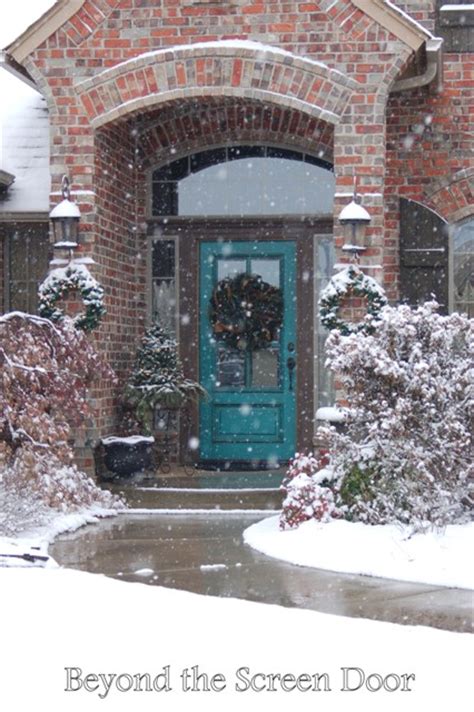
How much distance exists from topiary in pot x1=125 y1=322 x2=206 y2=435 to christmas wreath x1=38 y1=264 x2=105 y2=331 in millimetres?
1095

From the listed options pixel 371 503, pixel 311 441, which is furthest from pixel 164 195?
pixel 371 503

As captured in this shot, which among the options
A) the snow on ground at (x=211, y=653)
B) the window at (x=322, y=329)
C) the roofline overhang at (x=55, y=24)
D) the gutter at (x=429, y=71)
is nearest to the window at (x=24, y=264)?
the roofline overhang at (x=55, y=24)

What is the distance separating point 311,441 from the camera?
1397cm

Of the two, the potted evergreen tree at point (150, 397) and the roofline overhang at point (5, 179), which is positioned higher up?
the roofline overhang at point (5, 179)

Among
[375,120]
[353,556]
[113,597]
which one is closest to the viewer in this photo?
[113,597]

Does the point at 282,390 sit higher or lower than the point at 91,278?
lower

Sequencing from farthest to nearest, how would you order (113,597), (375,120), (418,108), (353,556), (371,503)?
1. (418,108)
2. (375,120)
3. (371,503)
4. (353,556)
5. (113,597)

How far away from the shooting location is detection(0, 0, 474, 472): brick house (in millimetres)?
11992

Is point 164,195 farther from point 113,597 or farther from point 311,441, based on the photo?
point 113,597

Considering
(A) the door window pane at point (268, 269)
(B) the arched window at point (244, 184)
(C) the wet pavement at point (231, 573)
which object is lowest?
(C) the wet pavement at point (231, 573)

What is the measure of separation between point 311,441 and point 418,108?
12.0ft

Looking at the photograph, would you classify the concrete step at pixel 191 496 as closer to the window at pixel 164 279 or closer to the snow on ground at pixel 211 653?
the window at pixel 164 279

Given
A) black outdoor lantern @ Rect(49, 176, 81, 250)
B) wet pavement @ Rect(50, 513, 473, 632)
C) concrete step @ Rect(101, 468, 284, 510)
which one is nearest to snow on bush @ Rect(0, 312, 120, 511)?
wet pavement @ Rect(50, 513, 473, 632)

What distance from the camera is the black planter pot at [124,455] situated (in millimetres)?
12422
